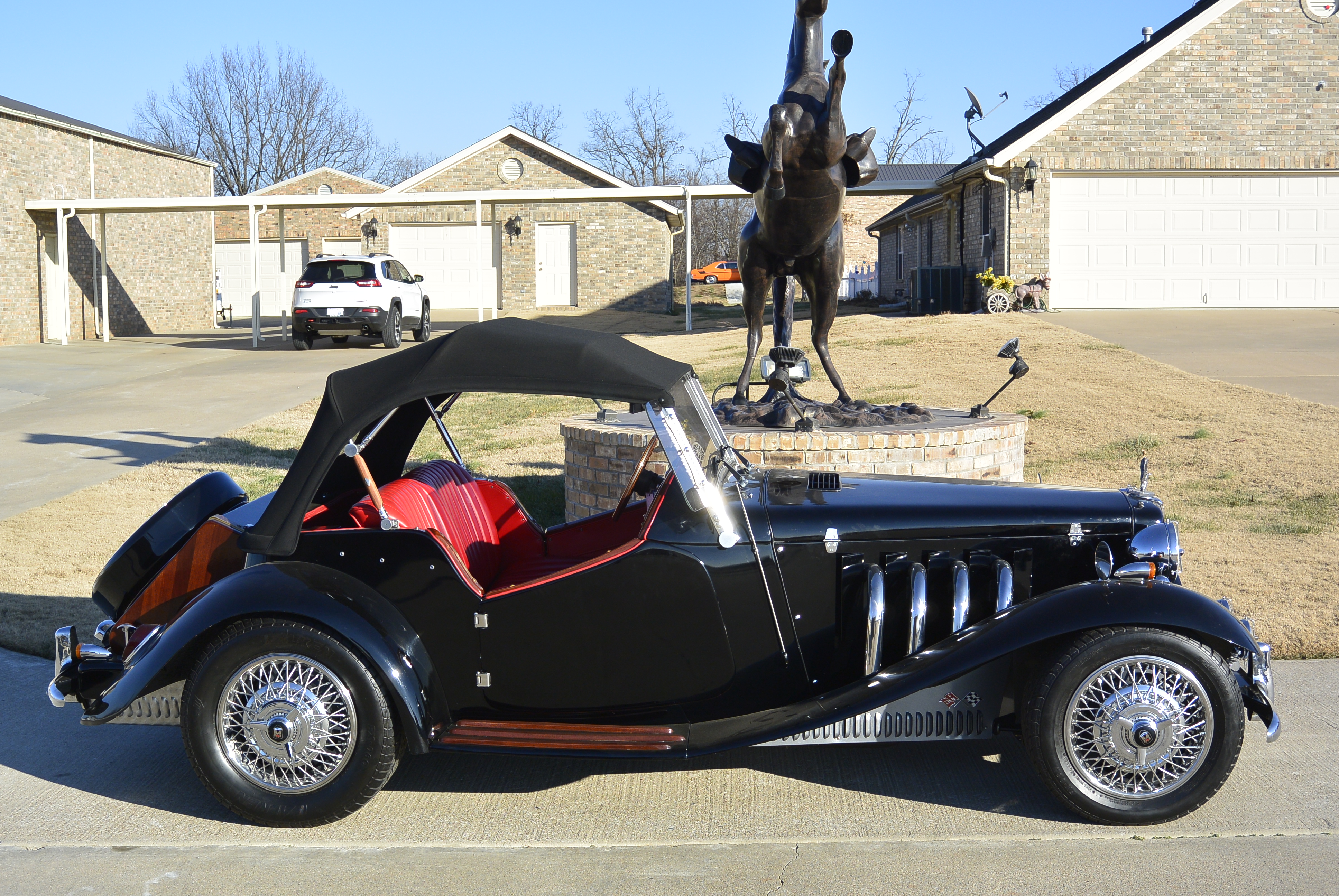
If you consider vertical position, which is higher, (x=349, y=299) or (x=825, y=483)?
(x=349, y=299)

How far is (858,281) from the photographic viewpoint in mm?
43250

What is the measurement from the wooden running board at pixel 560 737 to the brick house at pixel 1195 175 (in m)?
19.0

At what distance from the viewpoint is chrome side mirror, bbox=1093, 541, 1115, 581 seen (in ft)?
11.6

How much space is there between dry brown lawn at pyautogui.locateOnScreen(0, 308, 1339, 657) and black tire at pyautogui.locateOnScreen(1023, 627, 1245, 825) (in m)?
2.02

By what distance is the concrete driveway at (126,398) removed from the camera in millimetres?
10422

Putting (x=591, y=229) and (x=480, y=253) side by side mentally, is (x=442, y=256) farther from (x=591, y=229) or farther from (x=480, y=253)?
(x=480, y=253)

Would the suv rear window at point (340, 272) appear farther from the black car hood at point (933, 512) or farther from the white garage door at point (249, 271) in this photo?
the black car hood at point (933, 512)

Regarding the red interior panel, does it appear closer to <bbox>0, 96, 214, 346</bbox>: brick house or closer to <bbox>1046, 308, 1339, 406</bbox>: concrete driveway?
<bbox>1046, 308, 1339, 406</bbox>: concrete driveway

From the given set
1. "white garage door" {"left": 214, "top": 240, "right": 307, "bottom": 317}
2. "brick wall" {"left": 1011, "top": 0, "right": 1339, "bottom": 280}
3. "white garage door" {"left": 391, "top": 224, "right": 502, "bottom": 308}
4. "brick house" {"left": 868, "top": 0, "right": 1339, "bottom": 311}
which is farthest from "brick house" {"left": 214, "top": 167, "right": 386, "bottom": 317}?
"brick wall" {"left": 1011, "top": 0, "right": 1339, "bottom": 280}

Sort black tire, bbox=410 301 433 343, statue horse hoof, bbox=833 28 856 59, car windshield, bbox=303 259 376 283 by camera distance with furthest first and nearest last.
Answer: black tire, bbox=410 301 433 343 < car windshield, bbox=303 259 376 283 < statue horse hoof, bbox=833 28 856 59

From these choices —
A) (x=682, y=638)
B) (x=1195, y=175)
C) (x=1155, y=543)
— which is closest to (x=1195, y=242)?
(x=1195, y=175)

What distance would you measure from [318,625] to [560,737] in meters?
0.82

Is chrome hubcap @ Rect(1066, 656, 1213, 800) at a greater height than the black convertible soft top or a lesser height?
lesser

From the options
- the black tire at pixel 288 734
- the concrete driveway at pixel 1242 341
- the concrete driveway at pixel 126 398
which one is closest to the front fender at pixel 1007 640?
the black tire at pixel 288 734
